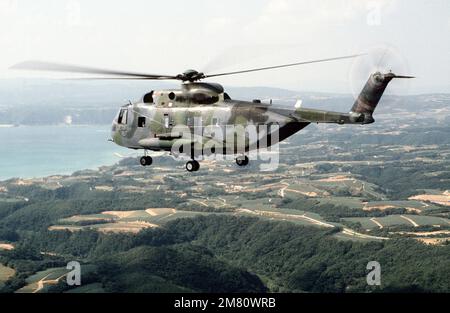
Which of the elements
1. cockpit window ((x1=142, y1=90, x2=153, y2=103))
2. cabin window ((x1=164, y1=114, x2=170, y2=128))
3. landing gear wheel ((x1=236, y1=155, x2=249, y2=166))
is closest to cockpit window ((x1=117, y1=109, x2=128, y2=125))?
cockpit window ((x1=142, y1=90, x2=153, y2=103))

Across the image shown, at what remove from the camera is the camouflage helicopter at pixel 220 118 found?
37.1 metres

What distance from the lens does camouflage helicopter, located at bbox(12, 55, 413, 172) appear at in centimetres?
3709

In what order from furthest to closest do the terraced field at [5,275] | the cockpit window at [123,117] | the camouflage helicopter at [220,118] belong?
the terraced field at [5,275]
the cockpit window at [123,117]
the camouflage helicopter at [220,118]

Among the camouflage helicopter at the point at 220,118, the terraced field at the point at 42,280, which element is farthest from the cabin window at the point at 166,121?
the terraced field at the point at 42,280

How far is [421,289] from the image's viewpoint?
607 feet

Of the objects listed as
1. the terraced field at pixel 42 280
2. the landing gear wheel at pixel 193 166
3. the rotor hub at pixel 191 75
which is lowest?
the terraced field at pixel 42 280

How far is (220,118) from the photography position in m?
38.0

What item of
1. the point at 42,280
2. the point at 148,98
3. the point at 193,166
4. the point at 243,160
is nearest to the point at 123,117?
the point at 148,98

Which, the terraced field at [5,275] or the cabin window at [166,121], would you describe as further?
the terraced field at [5,275]

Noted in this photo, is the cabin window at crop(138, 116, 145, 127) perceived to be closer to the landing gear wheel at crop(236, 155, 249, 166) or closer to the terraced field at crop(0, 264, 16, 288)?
the landing gear wheel at crop(236, 155, 249, 166)

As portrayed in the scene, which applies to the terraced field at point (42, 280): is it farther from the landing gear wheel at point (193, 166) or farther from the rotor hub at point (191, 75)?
the rotor hub at point (191, 75)

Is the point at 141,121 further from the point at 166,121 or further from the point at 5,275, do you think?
the point at 5,275
